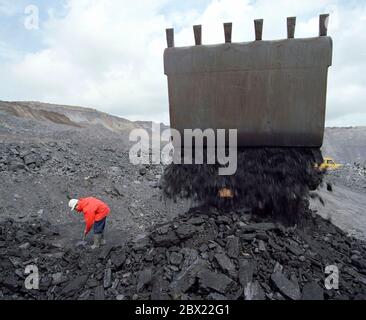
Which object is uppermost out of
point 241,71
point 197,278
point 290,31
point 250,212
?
point 290,31

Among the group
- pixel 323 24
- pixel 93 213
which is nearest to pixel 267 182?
pixel 323 24

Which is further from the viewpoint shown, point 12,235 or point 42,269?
point 12,235

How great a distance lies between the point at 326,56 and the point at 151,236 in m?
3.46

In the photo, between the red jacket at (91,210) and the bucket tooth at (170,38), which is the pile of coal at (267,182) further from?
the bucket tooth at (170,38)

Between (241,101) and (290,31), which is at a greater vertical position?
(290,31)

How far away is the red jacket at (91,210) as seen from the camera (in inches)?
238

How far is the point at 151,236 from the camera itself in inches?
183

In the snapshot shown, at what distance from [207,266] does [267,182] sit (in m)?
1.67

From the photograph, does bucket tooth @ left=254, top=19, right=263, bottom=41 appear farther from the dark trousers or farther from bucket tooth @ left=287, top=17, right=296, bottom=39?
the dark trousers

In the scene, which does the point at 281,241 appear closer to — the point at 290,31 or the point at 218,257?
the point at 218,257

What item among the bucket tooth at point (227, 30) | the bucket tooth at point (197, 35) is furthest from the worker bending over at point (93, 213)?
the bucket tooth at point (227, 30)

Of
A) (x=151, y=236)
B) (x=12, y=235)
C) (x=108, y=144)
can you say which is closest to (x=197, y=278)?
(x=151, y=236)

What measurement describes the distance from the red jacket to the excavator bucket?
2.16m
